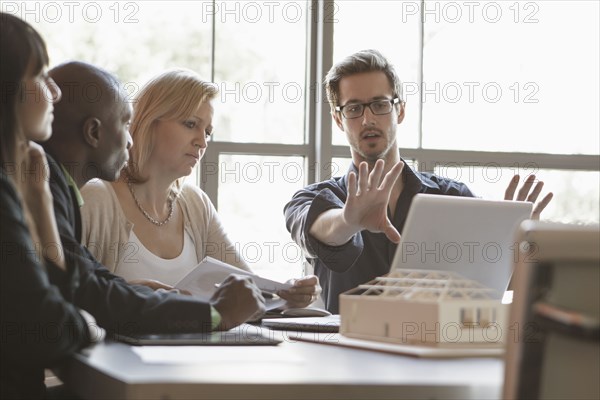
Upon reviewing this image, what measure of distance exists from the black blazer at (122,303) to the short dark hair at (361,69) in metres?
1.71

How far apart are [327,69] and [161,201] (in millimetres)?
1456

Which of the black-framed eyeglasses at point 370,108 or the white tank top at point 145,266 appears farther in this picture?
the black-framed eyeglasses at point 370,108

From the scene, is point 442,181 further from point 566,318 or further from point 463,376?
point 566,318

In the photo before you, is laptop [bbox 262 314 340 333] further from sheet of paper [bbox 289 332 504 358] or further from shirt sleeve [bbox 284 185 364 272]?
shirt sleeve [bbox 284 185 364 272]

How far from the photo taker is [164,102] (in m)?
2.99

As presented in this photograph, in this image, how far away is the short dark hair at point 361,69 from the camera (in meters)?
3.39

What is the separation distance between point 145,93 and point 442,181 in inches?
51.3

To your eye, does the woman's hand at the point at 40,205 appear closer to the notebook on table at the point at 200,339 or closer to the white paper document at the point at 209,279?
the notebook on table at the point at 200,339

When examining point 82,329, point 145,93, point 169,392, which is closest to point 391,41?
point 145,93

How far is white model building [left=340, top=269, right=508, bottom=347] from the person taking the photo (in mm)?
1730

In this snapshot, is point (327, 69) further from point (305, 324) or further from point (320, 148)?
point (305, 324)

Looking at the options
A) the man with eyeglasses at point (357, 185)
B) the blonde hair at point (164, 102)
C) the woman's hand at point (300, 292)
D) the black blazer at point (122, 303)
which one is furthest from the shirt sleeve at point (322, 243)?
the black blazer at point (122, 303)

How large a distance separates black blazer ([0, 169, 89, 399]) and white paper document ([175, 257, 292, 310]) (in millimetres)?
689

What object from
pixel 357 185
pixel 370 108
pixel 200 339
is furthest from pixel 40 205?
pixel 370 108
